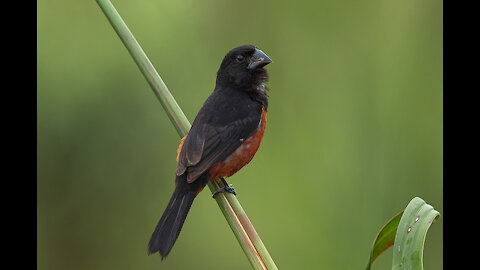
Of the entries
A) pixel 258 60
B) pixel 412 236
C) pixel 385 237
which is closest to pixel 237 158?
pixel 258 60

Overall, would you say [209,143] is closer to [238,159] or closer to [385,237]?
[238,159]

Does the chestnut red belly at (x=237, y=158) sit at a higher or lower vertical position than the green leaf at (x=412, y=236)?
higher

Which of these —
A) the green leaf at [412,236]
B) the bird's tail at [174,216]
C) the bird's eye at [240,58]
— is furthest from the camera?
the bird's eye at [240,58]

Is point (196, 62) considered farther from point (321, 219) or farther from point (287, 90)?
point (321, 219)

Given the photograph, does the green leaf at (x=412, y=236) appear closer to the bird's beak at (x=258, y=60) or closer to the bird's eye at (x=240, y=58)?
the bird's beak at (x=258, y=60)

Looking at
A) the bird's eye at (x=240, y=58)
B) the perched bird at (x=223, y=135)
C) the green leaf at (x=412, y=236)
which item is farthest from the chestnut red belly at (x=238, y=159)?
the green leaf at (x=412, y=236)

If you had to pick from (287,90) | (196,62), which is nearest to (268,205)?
(287,90)

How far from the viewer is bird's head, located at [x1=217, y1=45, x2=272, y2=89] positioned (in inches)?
98.8

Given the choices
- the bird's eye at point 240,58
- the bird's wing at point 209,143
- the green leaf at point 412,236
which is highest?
the bird's eye at point 240,58

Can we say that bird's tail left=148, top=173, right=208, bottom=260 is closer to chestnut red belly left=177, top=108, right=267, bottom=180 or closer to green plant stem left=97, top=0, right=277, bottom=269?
chestnut red belly left=177, top=108, right=267, bottom=180

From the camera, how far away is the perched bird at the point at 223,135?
6.96ft

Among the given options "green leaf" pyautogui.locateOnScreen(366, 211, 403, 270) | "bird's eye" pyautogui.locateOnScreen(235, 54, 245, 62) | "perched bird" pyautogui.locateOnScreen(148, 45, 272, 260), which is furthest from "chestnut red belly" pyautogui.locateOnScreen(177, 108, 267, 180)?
"green leaf" pyautogui.locateOnScreen(366, 211, 403, 270)

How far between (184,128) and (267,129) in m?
0.78

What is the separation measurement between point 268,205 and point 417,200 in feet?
4.63
